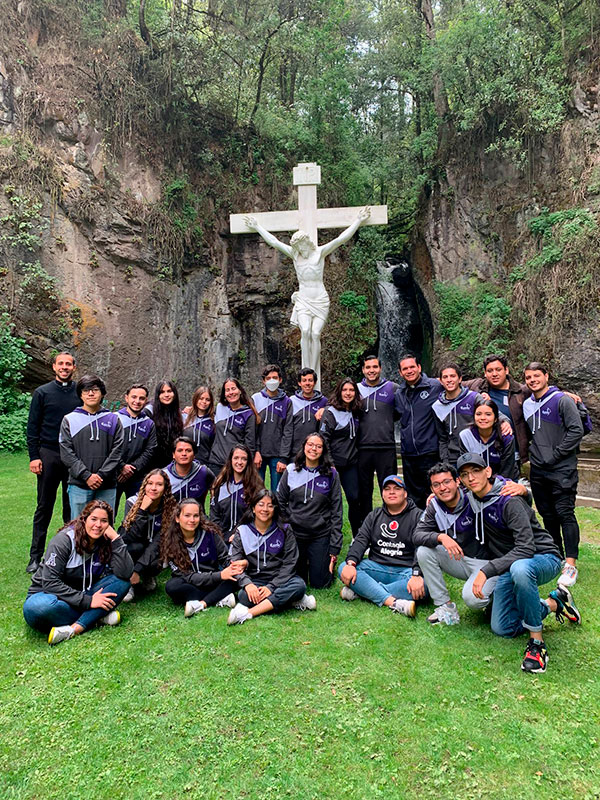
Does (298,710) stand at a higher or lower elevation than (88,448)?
lower

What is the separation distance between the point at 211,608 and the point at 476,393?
2.72 m

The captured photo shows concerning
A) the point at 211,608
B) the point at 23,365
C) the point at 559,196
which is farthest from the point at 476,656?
the point at 559,196

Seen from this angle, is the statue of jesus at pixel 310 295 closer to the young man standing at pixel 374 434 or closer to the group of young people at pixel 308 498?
the group of young people at pixel 308 498

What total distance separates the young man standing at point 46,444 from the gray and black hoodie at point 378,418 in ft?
8.35

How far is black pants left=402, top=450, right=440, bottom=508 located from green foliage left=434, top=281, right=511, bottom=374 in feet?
22.4

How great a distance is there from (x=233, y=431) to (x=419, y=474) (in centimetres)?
172

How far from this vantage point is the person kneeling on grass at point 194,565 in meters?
3.62

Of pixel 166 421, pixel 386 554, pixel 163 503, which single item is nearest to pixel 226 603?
pixel 163 503

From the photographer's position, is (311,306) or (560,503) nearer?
(560,503)

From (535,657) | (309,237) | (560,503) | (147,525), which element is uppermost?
(309,237)

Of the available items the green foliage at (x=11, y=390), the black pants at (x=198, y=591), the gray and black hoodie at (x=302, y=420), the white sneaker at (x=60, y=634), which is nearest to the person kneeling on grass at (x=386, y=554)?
the black pants at (x=198, y=591)

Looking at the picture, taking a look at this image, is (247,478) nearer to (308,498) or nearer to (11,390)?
(308,498)

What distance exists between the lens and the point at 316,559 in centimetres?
403

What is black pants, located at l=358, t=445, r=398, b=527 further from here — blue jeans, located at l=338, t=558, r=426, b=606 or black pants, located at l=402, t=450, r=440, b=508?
blue jeans, located at l=338, t=558, r=426, b=606
